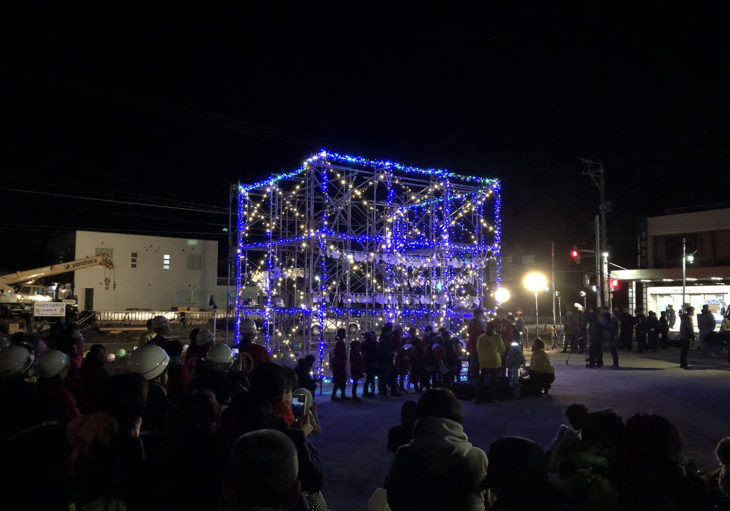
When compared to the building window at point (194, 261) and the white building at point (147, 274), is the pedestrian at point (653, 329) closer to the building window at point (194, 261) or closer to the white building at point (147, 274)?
the white building at point (147, 274)

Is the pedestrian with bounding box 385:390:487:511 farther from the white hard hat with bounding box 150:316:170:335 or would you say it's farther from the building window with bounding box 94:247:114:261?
the building window with bounding box 94:247:114:261

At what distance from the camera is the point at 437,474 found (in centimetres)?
279

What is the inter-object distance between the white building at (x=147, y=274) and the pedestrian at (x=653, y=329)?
28.6 meters

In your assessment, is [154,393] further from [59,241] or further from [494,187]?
[59,241]

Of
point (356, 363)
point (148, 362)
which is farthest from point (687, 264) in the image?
point (148, 362)

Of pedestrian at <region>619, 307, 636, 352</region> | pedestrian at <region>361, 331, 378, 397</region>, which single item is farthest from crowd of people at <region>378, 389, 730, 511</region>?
pedestrian at <region>619, 307, 636, 352</region>

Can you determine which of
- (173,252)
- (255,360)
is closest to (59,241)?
(173,252)

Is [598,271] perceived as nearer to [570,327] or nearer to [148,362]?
[570,327]

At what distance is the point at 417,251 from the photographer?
20750mm

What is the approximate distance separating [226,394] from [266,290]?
13942 millimetres

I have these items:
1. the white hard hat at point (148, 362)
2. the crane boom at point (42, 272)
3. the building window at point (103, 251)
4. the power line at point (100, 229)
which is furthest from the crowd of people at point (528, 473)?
the power line at point (100, 229)

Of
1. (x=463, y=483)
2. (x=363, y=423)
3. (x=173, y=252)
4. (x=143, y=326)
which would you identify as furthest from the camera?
(x=173, y=252)

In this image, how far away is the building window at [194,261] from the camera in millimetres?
40344

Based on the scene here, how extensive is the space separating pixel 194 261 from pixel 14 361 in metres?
37.4
